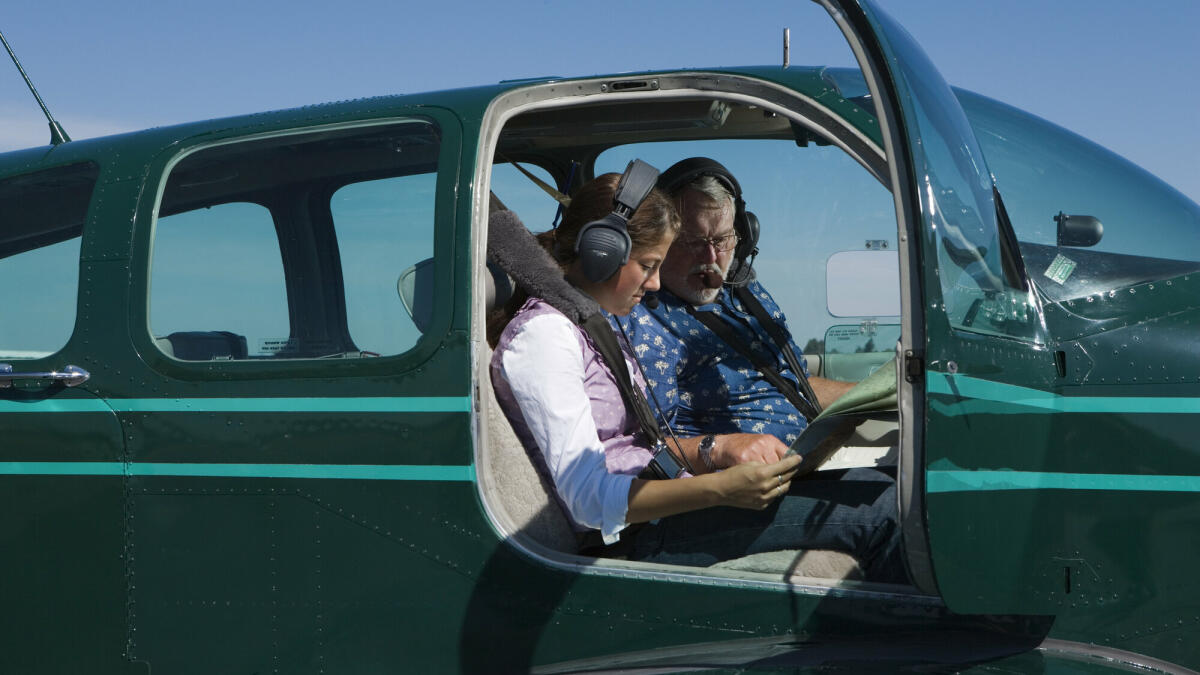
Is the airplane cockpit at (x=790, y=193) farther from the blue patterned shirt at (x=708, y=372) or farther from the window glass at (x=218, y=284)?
the window glass at (x=218, y=284)

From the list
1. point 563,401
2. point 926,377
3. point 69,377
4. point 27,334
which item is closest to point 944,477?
point 926,377

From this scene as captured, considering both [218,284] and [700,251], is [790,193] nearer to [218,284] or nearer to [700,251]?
[700,251]

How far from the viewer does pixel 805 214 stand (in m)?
3.65

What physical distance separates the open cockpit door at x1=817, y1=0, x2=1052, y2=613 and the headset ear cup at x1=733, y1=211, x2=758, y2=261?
150 centimetres

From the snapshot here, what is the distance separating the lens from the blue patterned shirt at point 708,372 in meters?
3.49

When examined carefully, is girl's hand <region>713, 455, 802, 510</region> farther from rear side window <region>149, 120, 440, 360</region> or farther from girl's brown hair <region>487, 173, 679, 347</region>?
rear side window <region>149, 120, 440, 360</region>

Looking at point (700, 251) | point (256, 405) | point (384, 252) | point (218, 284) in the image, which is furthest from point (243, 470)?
point (700, 251)

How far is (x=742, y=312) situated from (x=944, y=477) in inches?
68.4

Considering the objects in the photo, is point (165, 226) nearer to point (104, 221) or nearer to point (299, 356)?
point (104, 221)

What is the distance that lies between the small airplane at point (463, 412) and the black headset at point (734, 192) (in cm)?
25

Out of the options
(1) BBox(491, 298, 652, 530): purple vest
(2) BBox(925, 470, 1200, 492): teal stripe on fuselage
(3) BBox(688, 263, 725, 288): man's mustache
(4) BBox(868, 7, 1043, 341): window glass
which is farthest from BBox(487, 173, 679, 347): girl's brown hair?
(2) BBox(925, 470, 1200, 492): teal stripe on fuselage

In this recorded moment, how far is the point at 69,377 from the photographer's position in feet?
Answer: 9.48

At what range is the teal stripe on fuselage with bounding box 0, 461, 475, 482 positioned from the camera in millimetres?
2607

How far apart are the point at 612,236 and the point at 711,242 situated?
3.17ft
